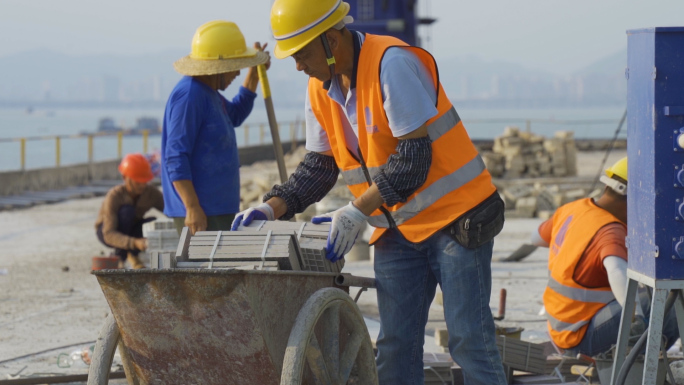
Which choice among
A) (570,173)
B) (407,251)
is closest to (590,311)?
(407,251)

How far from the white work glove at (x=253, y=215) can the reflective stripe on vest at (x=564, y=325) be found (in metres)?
1.89

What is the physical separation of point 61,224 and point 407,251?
10.9 meters

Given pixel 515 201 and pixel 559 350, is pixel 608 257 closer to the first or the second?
pixel 559 350

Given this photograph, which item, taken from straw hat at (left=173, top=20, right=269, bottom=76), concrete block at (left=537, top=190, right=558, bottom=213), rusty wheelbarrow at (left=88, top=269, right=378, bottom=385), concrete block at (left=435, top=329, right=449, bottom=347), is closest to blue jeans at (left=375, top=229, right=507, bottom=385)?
rusty wheelbarrow at (left=88, top=269, right=378, bottom=385)

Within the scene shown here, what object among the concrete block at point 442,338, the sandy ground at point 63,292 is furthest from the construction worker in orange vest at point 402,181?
the sandy ground at point 63,292

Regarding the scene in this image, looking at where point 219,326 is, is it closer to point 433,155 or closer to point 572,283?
point 433,155

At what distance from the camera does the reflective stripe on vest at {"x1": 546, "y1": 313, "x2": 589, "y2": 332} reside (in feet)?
16.4

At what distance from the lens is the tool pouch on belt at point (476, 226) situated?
3.58 meters

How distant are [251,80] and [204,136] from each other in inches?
29.6

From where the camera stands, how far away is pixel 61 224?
13859 mm

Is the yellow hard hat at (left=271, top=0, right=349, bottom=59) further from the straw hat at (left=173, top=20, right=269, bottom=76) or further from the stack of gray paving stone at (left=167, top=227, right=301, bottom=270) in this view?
the straw hat at (left=173, top=20, right=269, bottom=76)

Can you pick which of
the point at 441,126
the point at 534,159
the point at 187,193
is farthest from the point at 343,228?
the point at 534,159

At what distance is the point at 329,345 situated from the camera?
11.6 ft

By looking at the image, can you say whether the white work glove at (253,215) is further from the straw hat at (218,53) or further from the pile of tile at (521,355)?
the straw hat at (218,53)
